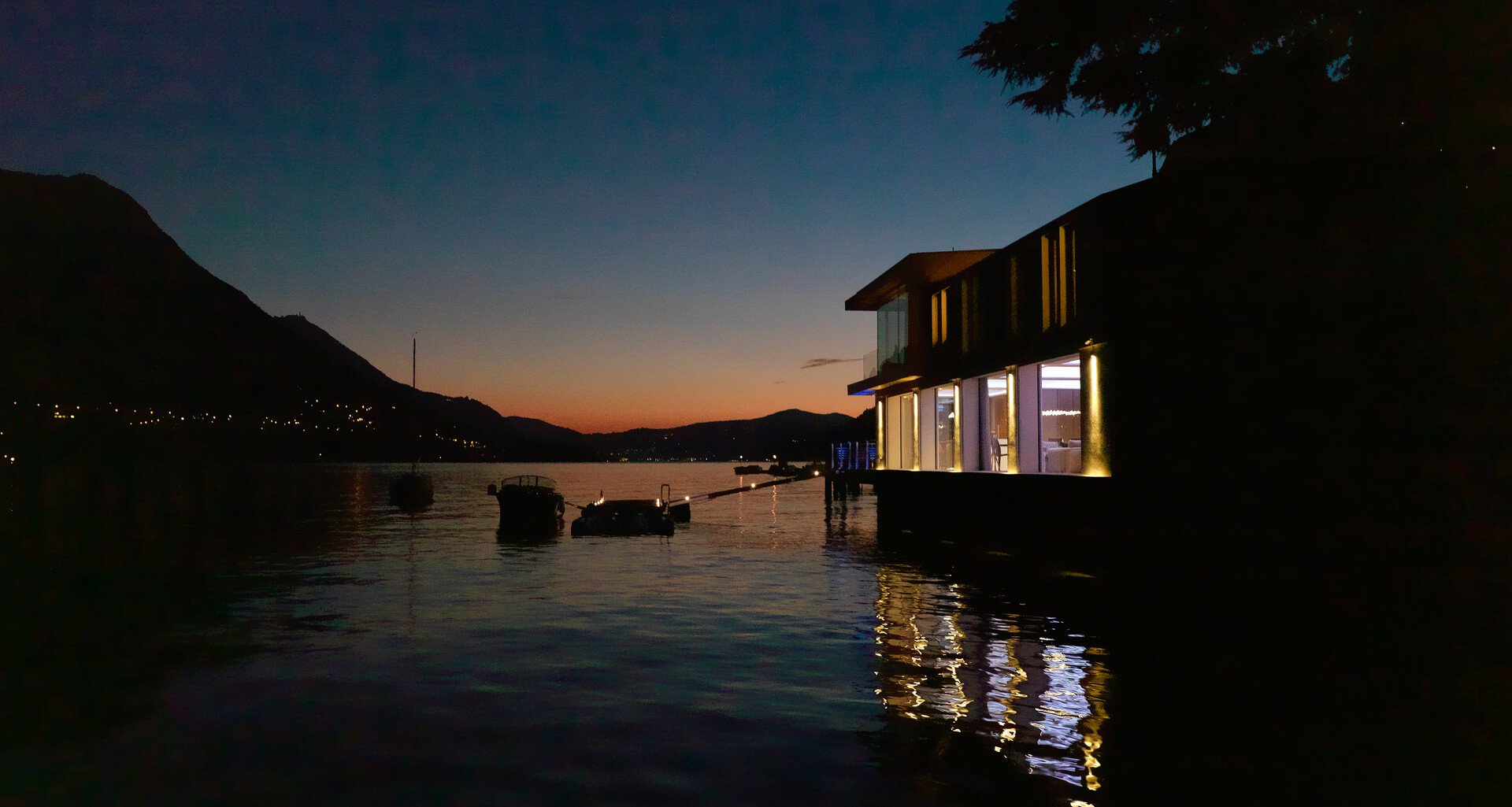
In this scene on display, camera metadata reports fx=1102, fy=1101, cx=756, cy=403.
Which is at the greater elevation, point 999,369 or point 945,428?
point 999,369

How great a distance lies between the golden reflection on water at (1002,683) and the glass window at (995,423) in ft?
34.0

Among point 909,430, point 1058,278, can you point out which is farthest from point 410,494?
point 1058,278

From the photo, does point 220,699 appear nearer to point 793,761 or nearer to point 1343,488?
point 793,761

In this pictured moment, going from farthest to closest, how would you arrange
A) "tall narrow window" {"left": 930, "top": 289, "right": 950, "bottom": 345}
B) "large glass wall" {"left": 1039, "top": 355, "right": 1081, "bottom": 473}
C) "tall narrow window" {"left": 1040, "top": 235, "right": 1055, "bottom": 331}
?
"tall narrow window" {"left": 930, "top": 289, "right": 950, "bottom": 345} → "large glass wall" {"left": 1039, "top": 355, "right": 1081, "bottom": 473} → "tall narrow window" {"left": 1040, "top": 235, "right": 1055, "bottom": 331}

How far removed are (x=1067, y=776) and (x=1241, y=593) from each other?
12.4 meters

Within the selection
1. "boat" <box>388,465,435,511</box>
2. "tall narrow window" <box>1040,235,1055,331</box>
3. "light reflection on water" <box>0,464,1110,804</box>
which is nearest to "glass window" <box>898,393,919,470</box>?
"tall narrow window" <box>1040,235,1055,331</box>

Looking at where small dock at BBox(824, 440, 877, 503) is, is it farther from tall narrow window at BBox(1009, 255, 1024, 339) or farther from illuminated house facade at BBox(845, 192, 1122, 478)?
tall narrow window at BBox(1009, 255, 1024, 339)

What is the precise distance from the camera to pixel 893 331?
39.2 m

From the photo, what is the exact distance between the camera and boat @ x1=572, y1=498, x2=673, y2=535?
43234 millimetres

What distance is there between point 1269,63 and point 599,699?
79.9ft

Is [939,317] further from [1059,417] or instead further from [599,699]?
[599,699]

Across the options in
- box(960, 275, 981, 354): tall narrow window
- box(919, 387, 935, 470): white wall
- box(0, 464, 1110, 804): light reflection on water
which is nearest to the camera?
box(0, 464, 1110, 804): light reflection on water

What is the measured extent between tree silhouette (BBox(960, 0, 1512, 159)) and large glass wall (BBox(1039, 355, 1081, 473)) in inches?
313

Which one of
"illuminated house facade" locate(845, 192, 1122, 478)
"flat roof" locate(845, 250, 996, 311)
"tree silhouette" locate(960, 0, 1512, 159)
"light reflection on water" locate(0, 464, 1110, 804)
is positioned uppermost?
"tree silhouette" locate(960, 0, 1512, 159)
